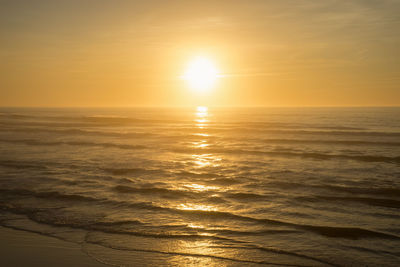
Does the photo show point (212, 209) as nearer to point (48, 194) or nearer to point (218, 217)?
point (218, 217)

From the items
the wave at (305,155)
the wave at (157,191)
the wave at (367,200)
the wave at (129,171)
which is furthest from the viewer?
the wave at (305,155)

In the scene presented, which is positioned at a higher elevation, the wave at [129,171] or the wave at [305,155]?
the wave at [305,155]

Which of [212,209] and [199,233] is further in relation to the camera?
[212,209]

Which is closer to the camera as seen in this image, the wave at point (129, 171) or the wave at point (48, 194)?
the wave at point (48, 194)

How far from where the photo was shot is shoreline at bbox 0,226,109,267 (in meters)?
5.62

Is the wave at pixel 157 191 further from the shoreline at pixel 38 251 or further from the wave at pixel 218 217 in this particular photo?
the shoreline at pixel 38 251

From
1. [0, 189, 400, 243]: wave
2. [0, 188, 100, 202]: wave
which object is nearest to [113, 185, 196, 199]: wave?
[0, 189, 400, 243]: wave

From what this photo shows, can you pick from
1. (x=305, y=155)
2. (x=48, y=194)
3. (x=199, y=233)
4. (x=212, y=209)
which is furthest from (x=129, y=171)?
(x=305, y=155)

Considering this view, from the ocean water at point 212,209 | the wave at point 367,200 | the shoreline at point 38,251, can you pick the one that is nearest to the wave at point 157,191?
the ocean water at point 212,209

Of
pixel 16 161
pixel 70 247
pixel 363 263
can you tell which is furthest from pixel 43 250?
pixel 16 161

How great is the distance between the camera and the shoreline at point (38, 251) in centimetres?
562

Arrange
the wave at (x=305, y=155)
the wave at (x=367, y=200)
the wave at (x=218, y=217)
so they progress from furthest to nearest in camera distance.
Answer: the wave at (x=305, y=155)
the wave at (x=367, y=200)
the wave at (x=218, y=217)

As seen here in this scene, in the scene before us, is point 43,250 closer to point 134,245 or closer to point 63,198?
point 134,245

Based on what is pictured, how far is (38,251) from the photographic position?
240 inches
